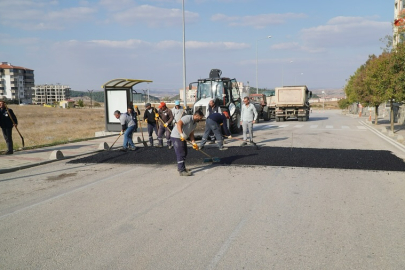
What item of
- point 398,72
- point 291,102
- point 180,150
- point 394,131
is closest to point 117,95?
point 180,150

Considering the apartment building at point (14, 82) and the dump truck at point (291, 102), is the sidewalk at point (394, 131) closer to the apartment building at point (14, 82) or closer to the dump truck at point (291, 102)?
the dump truck at point (291, 102)

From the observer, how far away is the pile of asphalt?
959cm

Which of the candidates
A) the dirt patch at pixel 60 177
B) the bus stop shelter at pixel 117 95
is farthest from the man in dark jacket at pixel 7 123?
the bus stop shelter at pixel 117 95

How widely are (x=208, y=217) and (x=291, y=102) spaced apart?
26.4 metres

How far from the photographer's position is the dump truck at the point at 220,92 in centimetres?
1712

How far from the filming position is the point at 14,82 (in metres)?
147

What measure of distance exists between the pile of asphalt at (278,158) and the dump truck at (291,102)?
750 inches

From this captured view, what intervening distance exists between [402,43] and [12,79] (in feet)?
514

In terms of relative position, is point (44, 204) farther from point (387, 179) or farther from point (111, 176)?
point (387, 179)

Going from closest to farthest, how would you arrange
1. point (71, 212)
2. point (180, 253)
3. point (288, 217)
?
point (180, 253), point (288, 217), point (71, 212)

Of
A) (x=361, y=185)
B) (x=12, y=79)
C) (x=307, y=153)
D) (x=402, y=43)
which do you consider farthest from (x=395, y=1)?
(x=12, y=79)

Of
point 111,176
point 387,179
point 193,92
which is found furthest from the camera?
point 193,92

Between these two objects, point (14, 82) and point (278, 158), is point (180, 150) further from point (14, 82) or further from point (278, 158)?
point (14, 82)

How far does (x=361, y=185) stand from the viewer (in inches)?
292
